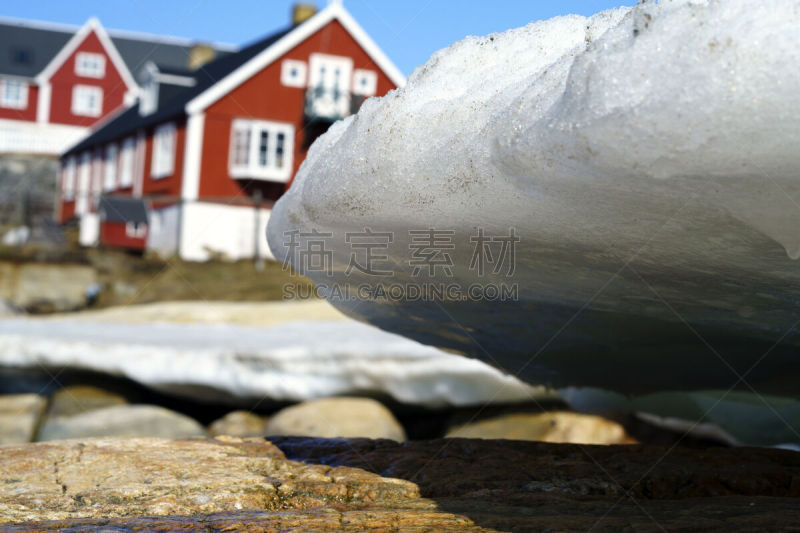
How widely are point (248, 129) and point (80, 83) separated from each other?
21.2 m

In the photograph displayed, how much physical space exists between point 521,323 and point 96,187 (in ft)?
84.7

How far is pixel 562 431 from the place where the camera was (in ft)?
20.2

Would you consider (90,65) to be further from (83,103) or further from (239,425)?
(239,425)

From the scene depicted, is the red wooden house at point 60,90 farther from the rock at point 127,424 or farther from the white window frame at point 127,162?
the rock at point 127,424

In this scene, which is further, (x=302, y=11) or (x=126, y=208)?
(x=302, y=11)

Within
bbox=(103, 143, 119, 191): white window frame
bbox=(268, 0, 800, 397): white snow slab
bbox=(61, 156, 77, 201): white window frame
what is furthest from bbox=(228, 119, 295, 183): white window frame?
bbox=(268, 0, 800, 397): white snow slab

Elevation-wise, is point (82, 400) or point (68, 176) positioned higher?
point (68, 176)

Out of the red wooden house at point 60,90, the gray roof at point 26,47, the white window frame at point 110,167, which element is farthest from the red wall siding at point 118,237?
the gray roof at point 26,47

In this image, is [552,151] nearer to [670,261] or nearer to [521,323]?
[670,261]

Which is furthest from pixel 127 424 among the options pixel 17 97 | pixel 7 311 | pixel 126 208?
pixel 17 97

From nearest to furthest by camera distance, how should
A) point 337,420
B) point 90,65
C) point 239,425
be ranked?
point 337,420, point 239,425, point 90,65

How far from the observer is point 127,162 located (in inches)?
928

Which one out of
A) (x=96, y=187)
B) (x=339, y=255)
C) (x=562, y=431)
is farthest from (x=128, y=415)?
(x=96, y=187)

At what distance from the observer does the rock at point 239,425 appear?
605 centimetres
